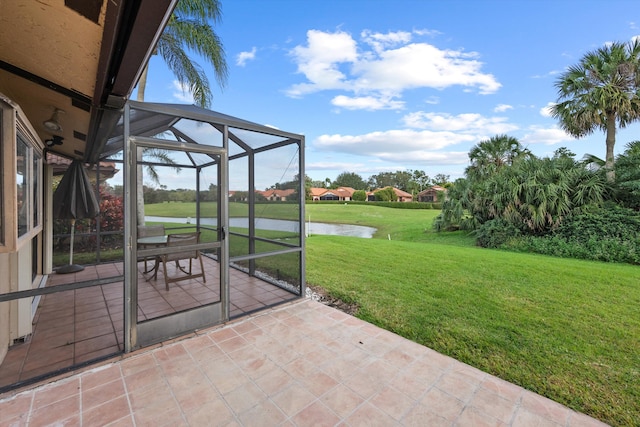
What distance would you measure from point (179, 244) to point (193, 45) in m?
6.95

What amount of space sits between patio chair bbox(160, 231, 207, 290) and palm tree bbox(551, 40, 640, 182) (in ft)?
40.7

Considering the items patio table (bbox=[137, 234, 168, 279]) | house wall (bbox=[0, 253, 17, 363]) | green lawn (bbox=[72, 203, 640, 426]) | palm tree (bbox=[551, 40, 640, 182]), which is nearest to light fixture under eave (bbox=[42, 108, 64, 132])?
green lawn (bbox=[72, 203, 640, 426])

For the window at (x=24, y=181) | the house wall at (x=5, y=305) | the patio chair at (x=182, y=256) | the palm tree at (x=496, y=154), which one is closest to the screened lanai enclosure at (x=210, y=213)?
the patio chair at (x=182, y=256)

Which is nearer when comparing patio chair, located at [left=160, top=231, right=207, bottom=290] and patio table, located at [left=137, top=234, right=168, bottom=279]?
patio table, located at [left=137, top=234, right=168, bottom=279]

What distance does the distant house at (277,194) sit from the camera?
4.00m

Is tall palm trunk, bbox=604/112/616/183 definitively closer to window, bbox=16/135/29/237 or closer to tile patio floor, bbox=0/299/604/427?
tile patio floor, bbox=0/299/604/427

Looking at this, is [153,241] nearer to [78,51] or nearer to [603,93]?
[78,51]

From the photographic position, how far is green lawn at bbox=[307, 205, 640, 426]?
2.17m

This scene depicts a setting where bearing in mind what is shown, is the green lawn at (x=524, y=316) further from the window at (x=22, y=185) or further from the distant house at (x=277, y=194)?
the window at (x=22, y=185)

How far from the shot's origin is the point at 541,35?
334 inches

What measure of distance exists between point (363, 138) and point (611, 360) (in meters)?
38.8

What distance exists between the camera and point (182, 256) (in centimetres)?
348

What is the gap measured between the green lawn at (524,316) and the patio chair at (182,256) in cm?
201

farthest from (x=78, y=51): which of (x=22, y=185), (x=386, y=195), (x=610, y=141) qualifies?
(x=386, y=195)
